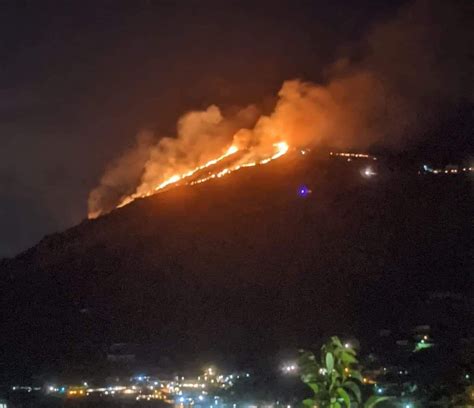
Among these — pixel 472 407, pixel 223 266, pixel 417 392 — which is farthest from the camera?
pixel 223 266

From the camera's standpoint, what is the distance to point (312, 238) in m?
57.8

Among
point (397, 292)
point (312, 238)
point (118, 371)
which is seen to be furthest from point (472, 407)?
point (312, 238)

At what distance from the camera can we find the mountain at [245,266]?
39250 millimetres

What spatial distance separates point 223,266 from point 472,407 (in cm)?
4331

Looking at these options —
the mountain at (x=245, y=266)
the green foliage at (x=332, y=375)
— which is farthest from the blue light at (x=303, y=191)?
the green foliage at (x=332, y=375)

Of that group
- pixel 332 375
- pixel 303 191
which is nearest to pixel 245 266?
pixel 303 191

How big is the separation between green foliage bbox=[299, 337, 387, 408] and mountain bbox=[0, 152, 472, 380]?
77.2ft

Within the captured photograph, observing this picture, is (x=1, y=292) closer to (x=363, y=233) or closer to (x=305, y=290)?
(x=305, y=290)

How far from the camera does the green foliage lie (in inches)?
300

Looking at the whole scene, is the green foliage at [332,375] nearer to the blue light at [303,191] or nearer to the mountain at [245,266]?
the mountain at [245,266]

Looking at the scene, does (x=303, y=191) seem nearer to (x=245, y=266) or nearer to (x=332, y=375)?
(x=245, y=266)

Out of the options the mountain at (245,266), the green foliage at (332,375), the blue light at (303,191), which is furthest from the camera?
the blue light at (303,191)

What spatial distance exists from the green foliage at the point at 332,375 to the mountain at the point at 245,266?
2352 centimetres

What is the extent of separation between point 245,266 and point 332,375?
150 feet
